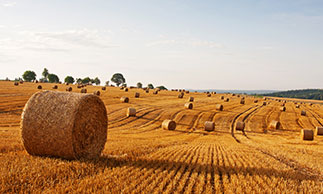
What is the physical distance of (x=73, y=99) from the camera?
28.0 ft

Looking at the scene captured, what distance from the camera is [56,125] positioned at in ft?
26.2

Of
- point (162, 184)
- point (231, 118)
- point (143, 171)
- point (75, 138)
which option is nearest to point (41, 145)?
point (75, 138)

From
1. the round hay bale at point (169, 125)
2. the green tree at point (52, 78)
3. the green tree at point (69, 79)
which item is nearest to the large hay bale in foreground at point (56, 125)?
the round hay bale at point (169, 125)

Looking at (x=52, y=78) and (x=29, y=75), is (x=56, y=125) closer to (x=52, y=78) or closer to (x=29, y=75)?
(x=29, y=75)

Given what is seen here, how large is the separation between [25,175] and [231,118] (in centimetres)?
2982

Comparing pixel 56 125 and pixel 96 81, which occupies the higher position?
pixel 96 81

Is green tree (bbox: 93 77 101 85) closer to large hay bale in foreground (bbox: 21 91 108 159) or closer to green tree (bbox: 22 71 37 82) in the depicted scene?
green tree (bbox: 22 71 37 82)

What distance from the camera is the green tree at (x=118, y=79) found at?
130 meters

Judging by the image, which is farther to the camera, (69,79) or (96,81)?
(96,81)

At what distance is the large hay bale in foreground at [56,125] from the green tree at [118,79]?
4826 inches

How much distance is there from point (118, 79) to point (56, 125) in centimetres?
12387

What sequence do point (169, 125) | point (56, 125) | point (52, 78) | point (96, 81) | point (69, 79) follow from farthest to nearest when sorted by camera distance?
1. point (96, 81)
2. point (69, 79)
3. point (52, 78)
4. point (169, 125)
5. point (56, 125)

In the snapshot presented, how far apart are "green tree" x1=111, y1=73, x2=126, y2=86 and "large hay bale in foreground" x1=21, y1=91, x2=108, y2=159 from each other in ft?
402

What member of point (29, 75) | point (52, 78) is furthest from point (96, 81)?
point (29, 75)
